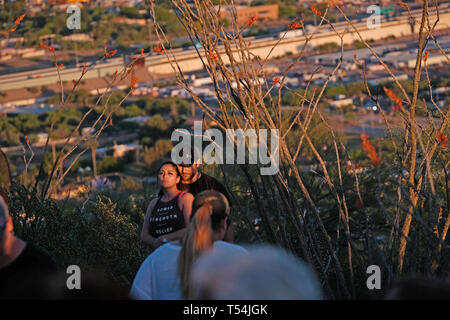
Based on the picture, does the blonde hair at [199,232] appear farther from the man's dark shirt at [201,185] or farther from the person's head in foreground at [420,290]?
the man's dark shirt at [201,185]

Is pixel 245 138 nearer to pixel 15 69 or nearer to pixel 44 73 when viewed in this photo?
pixel 44 73

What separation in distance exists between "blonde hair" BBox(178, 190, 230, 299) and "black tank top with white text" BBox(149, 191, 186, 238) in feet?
3.68

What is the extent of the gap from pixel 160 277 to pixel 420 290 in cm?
82

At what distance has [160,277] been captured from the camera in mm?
2211

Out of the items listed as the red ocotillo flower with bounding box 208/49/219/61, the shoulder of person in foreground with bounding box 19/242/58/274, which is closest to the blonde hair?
the shoulder of person in foreground with bounding box 19/242/58/274

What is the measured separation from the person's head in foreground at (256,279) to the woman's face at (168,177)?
1.73m

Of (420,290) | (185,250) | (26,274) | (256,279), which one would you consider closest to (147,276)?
(185,250)

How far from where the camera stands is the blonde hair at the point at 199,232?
2.03 m

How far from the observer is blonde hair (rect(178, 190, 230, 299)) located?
203 cm

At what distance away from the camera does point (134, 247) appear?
4.08 meters

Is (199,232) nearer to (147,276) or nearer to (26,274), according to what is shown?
(147,276)

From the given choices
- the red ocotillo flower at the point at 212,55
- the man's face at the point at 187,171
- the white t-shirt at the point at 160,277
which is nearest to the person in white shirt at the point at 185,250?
the white t-shirt at the point at 160,277

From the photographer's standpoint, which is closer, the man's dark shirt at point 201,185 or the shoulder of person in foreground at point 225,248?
the shoulder of person in foreground at point 225,248

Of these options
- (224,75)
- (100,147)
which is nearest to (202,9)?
(224,75)
